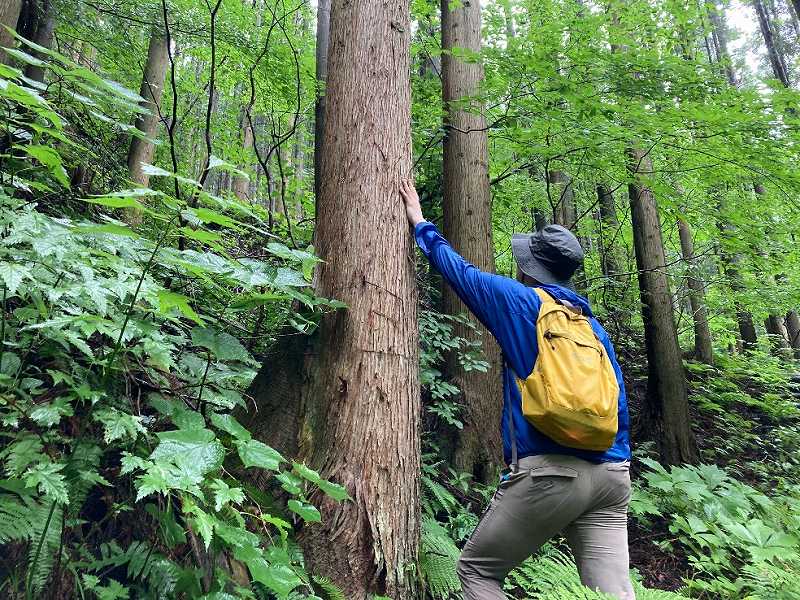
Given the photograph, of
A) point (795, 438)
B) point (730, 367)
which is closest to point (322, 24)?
point (795, 438)

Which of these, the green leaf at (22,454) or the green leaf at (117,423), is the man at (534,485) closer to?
the green leaf at (117,423)

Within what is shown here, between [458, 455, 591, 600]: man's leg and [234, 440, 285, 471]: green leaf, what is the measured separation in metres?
1.19

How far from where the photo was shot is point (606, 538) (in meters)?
2.34

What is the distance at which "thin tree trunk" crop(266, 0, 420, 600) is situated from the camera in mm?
2121

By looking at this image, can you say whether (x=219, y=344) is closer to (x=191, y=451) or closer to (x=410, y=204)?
(x=191, y=451)

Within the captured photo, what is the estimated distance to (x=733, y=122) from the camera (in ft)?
14.5

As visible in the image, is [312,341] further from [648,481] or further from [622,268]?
[622,268]

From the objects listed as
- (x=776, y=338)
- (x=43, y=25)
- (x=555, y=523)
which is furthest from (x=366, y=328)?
(x=776, y=338)

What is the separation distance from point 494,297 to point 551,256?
0.43m

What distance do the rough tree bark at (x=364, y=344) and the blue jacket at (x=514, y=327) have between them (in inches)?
11.1

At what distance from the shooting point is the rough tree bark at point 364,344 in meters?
2.12

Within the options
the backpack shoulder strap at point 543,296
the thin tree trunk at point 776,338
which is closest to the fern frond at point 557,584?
the backpack shoulder strap at point 543,296

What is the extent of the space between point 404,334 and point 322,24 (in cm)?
558

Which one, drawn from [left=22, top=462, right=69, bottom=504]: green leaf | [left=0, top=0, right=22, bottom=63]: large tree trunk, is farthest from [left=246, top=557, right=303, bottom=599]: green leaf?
[left=0, top=0, right=22, bottom=63]: large tree trunk
